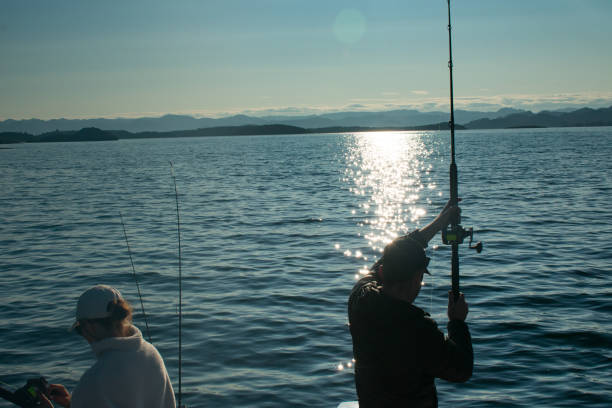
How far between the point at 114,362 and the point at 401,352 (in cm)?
151

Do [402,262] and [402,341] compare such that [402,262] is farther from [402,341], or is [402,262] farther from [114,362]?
[114,362]

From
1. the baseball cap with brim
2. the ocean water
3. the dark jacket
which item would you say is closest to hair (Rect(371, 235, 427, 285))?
the dark jacket

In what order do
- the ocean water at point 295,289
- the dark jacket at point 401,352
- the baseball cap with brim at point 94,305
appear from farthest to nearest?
the ocean water at point 295,289
the baseball cap with brim at point 94,305
the dark jacket at point 401,352

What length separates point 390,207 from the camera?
85.0ft

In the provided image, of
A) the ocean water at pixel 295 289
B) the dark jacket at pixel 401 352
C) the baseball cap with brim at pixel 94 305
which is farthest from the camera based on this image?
the ocean water at pixel 295 289

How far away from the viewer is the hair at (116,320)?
126 inches

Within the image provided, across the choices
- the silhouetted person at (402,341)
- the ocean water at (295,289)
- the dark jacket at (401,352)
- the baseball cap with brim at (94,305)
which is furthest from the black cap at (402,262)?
the ocean water at (295,289)

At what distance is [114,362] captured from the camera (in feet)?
10.2

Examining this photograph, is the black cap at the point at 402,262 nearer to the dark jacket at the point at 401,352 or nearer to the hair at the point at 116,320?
the dark jacket at the point at 401,352

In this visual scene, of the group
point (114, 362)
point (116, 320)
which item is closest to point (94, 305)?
point (116, 320)

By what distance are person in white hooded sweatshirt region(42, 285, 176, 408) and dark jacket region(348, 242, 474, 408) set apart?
1.16 metres

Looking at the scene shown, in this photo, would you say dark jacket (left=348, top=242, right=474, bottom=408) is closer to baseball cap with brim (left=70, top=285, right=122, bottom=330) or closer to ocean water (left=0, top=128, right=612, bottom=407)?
baseball cap with brim (left=70, top=285, right=122, bottom=330)

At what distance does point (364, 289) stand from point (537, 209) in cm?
2044

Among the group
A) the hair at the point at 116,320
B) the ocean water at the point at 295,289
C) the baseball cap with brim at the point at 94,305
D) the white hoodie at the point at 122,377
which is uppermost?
the baseball cap with brim at the point at 94,305
